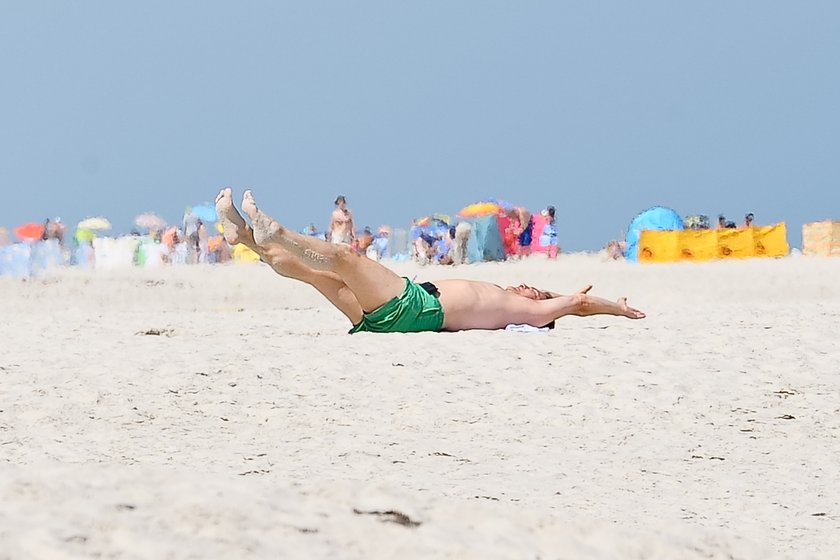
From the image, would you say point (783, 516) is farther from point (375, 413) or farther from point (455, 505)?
point (375, 413)

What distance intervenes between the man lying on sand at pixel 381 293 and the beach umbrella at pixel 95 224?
24415mm

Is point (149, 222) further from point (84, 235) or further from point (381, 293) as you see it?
point (381, 293)

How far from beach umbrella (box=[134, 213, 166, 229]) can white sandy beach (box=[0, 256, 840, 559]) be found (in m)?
21.8

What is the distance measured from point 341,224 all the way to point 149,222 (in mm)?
15721

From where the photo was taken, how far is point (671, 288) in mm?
15336

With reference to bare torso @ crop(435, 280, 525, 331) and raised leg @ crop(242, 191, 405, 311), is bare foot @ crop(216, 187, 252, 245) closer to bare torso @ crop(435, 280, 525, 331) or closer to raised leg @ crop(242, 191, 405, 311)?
raised leg @ crop(242, 191, 405, 311)

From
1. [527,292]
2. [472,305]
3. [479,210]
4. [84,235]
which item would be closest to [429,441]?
[472,305]

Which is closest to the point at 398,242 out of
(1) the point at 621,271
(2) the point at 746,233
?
(2) the point at 746,233

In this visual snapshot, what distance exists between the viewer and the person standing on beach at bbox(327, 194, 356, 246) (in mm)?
15922

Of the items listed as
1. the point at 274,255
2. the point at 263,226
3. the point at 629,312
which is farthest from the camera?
the point at 629,312

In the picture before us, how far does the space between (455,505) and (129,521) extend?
0.92 m

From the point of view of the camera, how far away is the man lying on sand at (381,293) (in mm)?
6668

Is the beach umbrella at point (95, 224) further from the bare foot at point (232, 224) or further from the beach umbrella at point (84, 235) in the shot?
the bare foot at point (232, 224)

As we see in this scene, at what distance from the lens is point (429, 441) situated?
4.84m
